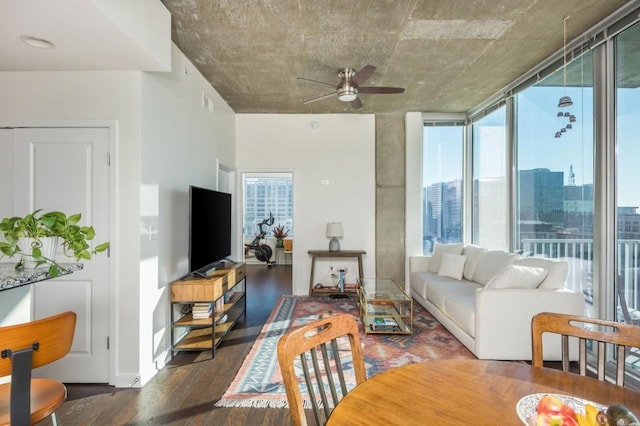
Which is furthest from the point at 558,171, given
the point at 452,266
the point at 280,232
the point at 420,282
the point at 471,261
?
the point at 280,232

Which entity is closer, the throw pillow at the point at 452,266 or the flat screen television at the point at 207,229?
the flat screen television at the point at 207,229

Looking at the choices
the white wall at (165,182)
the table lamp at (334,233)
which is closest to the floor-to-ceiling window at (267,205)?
the table lamp at (334,233)

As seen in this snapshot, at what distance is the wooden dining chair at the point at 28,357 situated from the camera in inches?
45.5

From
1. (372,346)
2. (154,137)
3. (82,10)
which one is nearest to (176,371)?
(372,346)

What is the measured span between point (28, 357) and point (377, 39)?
10.8 ft

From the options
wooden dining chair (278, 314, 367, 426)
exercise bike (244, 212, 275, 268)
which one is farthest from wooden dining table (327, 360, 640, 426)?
exercise bike (244, 212, 275, 268)

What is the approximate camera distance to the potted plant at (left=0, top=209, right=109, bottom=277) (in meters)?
1.50

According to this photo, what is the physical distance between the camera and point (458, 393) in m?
1.04

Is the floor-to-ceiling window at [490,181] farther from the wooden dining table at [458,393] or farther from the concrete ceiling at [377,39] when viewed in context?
the wooden dining table at [458,393]

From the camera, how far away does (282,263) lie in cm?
880

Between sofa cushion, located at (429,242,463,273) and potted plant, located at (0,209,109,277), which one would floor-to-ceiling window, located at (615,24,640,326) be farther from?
potted plant, located at (0,209,109,277)

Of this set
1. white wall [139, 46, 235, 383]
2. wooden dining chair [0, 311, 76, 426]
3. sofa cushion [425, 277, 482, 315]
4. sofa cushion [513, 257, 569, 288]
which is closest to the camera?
wooden dining chair [0, 311, 76, 426]

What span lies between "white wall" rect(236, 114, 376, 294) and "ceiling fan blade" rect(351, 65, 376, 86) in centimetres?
197

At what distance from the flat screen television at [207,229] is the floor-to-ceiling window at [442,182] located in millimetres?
3284
